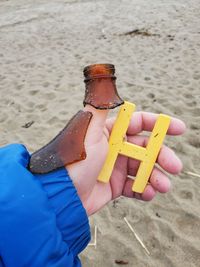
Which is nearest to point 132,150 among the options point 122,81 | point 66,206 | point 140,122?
point 140,122

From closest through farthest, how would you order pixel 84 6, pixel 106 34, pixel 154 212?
pixel 154 212, pixel 106 34, pixel 84 6

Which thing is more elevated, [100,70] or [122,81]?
[100,70]

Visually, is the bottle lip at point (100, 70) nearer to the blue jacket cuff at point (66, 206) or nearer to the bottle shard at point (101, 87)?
the bottle shard at point (101, 87)

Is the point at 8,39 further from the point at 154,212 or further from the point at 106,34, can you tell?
the point at 154,212

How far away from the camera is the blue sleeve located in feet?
3.87

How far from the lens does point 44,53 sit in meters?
7.20

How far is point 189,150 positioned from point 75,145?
2.37m

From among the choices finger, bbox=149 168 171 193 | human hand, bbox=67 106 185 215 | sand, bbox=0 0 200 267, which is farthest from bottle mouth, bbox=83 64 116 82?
sand, bbox=0 0 200 267

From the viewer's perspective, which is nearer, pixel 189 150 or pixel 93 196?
pixel 93 196

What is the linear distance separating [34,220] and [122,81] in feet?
14.5

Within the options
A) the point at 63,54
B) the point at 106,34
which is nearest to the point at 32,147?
the point at 63,54

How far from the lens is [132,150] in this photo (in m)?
1.59

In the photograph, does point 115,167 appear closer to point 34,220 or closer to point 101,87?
point 101,87

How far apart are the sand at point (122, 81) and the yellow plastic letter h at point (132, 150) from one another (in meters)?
1.08
